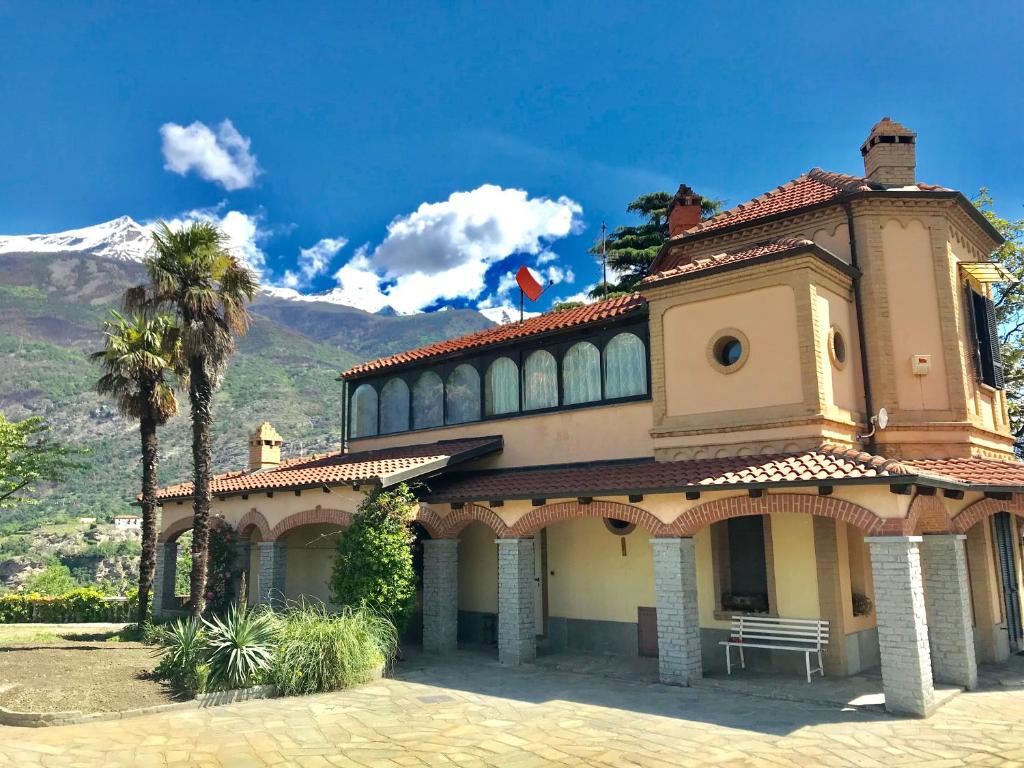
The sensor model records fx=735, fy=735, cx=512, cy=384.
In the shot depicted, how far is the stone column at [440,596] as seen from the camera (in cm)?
1680

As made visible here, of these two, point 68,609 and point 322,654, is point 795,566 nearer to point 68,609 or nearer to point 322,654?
point 322,654

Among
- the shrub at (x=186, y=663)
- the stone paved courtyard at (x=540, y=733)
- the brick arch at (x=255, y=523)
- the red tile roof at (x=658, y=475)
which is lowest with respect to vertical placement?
the stone paved courtyard at (x=540, y=733)

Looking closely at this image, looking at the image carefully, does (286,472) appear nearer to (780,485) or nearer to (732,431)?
(732,431)

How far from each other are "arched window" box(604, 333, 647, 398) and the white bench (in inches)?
209

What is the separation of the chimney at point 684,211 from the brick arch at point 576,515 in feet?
30.7

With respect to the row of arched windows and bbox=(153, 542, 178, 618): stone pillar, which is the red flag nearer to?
the row of arched windows

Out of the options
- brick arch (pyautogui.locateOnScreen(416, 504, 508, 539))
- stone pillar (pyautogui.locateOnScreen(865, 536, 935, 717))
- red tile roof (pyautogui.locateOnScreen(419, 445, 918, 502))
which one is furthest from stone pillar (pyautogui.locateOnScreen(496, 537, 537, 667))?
stone pillar (pyautogui.locateOnScreen(865, 536, 935, 717))

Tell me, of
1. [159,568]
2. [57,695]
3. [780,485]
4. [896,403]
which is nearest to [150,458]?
[159,568]

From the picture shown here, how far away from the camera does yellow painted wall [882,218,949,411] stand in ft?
49.2

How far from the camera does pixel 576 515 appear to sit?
1480cm

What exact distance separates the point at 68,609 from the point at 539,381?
73.9ft

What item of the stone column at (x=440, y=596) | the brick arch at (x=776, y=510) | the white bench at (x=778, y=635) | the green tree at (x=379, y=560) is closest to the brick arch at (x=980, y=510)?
the brick arch at (x=776, y=510)

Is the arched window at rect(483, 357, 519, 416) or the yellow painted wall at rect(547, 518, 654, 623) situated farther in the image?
the arched window at rect(483, 357, 519, 416)

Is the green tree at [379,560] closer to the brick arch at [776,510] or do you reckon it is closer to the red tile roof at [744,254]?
the brick arch at [776,510]
